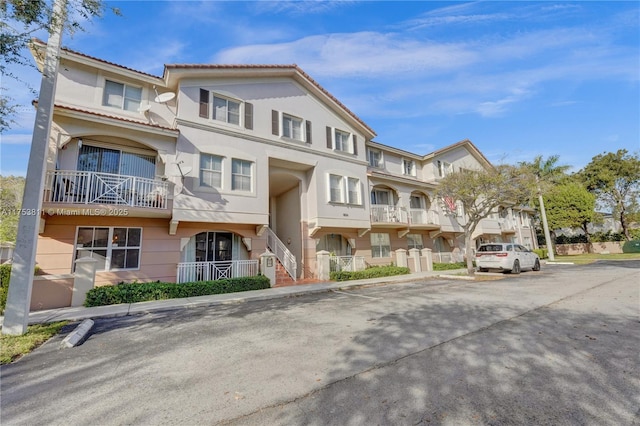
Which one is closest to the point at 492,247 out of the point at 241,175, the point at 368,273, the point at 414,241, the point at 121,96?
the point at 414,241

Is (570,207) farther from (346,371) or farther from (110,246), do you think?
(110,246)

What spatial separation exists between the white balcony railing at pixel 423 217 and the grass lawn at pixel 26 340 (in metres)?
19.6

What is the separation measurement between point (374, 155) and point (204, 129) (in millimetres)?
13035

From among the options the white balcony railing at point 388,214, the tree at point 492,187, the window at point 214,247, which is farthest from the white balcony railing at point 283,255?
the tree at point 492,187

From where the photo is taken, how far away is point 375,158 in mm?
21469

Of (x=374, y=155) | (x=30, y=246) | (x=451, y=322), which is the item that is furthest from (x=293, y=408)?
(x=374, y=155)

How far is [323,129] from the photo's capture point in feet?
56.7

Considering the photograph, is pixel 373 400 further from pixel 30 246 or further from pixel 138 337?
pixel 30 246

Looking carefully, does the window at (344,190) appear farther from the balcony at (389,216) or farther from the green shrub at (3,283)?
the green shrub at (3,283)

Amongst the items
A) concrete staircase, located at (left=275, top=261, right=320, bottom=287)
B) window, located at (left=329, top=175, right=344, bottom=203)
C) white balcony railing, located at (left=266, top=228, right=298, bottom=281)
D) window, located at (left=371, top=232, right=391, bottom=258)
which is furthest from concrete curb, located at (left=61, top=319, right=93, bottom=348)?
window, located at (left=371, top=232, right=391, bottom=258)

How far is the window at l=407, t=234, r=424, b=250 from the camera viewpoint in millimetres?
21844

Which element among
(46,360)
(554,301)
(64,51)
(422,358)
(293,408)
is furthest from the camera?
(64,51)

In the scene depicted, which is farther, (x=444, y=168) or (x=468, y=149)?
(x=468, y=149)

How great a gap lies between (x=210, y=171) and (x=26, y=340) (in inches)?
328
